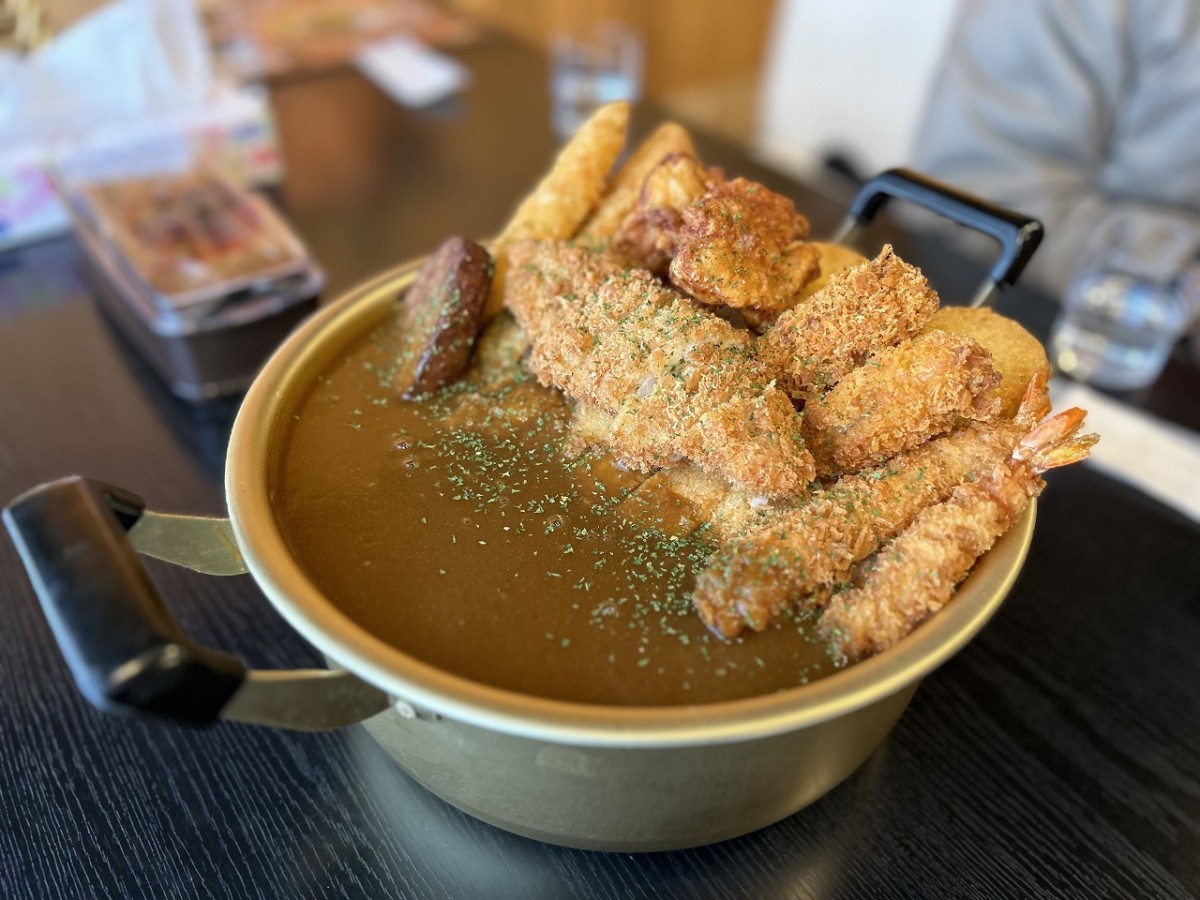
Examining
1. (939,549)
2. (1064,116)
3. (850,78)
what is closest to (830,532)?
(939,549)

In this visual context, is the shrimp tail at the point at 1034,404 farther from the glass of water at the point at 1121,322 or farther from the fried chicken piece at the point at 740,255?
the glass of water at the point at 1121,322

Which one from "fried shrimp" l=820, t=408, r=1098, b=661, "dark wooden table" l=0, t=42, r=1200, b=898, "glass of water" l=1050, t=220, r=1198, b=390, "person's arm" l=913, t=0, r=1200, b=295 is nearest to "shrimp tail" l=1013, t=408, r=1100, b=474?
"fried shrimp" l=820, t=408, r=1098, b=661

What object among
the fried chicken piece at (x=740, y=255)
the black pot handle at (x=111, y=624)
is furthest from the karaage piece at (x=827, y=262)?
the black pot handle at (x=111, y=624)

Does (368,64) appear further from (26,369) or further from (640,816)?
(640,816)

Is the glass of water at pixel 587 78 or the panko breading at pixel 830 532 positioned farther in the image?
the glass of water at pixel 587 78

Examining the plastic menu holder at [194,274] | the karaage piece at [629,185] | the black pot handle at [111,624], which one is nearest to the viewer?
the black pot handle at [111,624]

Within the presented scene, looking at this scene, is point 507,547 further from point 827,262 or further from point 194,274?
point 194,274
